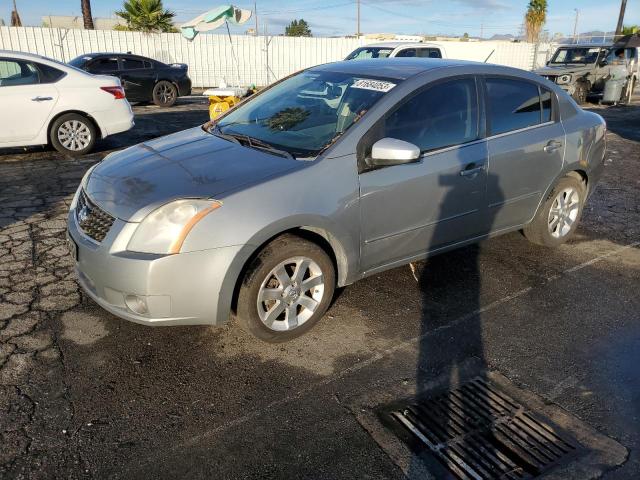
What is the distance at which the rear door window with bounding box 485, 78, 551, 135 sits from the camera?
416 centimetres

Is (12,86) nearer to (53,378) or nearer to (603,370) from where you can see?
(53,378)

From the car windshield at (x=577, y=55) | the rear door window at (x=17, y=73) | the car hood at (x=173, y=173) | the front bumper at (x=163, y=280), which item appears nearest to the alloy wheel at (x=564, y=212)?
the car hood at (x=173, y=173)

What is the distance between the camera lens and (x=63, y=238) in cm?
494

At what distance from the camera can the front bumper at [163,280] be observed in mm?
2910

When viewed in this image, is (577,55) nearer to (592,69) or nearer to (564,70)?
(592,69)

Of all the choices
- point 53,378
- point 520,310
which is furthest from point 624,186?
point 53,378

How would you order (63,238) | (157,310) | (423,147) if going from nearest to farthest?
1. (157,310)
2. (423,147)
3. (63,238)

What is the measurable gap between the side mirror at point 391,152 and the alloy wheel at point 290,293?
0.79 m

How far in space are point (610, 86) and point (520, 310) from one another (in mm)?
15524

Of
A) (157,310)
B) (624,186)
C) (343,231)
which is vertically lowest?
(624,186)

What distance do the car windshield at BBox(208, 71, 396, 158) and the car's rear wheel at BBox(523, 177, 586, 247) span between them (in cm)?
204

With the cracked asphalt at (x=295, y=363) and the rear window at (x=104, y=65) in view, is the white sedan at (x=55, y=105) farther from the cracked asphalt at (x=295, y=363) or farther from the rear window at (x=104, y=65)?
the rear window at (x=104, y=65)

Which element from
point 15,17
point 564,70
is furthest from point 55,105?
point 15,17

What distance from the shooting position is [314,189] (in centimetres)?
324
